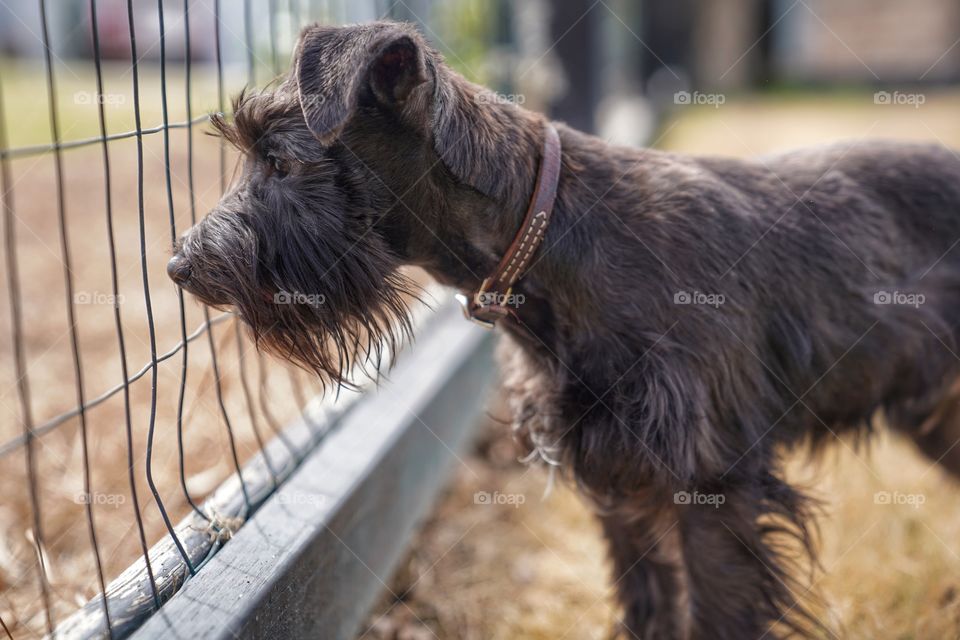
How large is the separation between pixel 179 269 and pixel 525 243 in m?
0.93

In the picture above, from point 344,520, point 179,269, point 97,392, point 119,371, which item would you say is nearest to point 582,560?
point 344,520

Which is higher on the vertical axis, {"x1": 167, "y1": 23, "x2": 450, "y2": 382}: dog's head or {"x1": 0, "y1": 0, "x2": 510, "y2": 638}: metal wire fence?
{"x1": 167, "y1": 23, "x2": 450, "y2": 382}: dog's head

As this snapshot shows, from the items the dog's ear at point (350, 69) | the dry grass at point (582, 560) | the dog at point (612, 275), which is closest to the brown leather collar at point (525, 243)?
the dog at point (612, 275)

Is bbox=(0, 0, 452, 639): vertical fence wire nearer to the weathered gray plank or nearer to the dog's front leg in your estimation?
the weathered gray plank

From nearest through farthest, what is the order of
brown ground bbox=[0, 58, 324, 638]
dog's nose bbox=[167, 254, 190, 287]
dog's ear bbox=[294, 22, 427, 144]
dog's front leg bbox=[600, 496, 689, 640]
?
dog's ear bbox=[294, 22, 427, 144]
dog's nose bbox=[167, 254, 190, 287]
dog's front leg bbox=[600, 496, 689, 640]
brown ground bbox=[0, 58, 324, 638]

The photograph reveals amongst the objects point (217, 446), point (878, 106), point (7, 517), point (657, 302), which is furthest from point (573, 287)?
point (878, 106)

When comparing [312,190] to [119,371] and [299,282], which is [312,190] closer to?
[299,282]

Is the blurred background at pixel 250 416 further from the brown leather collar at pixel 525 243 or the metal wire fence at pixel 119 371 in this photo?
the brown leather collar at pixel 525 243

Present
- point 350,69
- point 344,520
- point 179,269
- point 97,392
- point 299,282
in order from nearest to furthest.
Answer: point 350,69 → point 179,269 → point 299,282 → point 344,520 → point 97,392

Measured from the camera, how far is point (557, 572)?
3.51 metres

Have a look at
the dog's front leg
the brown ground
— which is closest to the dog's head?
the brown ground

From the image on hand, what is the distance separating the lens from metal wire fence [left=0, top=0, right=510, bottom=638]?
204cm

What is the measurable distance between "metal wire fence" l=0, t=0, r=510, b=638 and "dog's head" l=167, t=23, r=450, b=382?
Result: 0.52ft

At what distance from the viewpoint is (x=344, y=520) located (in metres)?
2.59
